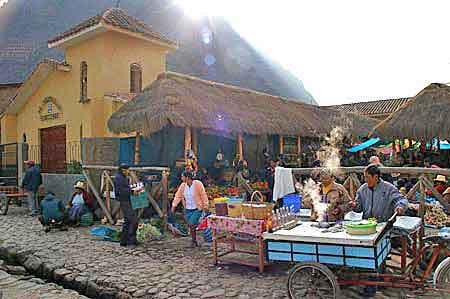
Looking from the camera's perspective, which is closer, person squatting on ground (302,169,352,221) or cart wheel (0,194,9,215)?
person squatting on ground (302,169,352,221)

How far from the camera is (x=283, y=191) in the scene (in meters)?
8.29

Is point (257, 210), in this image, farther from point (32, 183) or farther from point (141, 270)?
point (32, 183)

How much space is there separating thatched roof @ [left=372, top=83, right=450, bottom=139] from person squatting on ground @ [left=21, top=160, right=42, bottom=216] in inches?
435

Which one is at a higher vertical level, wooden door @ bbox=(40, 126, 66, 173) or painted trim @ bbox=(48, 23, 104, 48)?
painted trim @ bbox=(48, 23, 104, 48)

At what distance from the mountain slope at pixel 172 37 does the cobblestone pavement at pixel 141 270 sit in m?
32.2

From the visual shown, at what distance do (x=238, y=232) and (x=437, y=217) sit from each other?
3.63m

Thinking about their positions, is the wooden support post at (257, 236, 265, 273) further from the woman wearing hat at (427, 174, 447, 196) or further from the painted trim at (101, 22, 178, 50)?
the painted trim at (101, 22, 178, 50)

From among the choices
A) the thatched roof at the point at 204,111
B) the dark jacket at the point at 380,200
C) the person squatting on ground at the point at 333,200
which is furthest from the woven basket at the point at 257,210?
the thatched roof at the point at 204,111

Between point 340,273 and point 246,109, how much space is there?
9.42 meters

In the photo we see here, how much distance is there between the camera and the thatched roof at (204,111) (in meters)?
10.1

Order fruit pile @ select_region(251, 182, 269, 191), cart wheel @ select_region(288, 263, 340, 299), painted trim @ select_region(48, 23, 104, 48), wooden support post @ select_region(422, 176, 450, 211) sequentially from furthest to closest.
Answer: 1. painted trim @ select_region(48, 23, 104, 48)
2. fruit pile @ select_region(251, 182, 269, 191)
3. wooden support post @ select_region(422, 176, 450, 211)
4. cart wheel @ select_region(288, 263, 340, 299)

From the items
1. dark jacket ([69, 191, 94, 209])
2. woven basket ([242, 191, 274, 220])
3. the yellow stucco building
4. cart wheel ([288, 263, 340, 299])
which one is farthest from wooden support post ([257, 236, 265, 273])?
the yellow stucco building

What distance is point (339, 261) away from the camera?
4.09 m

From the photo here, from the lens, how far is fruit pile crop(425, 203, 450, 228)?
6811 millimetres
